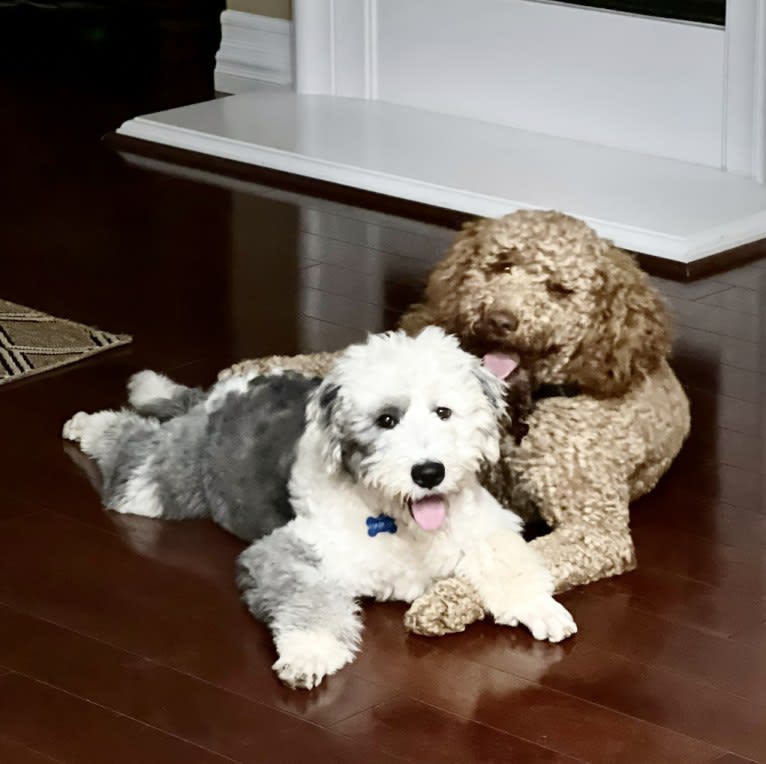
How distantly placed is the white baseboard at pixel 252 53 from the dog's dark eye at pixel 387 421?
3.51 metres

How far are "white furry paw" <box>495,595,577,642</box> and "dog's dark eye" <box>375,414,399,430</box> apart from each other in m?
0.32

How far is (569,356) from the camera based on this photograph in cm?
277

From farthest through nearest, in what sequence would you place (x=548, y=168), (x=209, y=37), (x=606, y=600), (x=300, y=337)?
(x=209, y=37) → (x=548, y=168) → (x=300, y=337) → (x=606, y=600)

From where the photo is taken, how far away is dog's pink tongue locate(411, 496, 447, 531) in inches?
95.9

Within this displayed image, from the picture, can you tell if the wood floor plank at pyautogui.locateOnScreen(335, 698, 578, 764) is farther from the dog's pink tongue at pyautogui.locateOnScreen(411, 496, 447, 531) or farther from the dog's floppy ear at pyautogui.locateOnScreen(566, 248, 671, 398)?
the dog's floppy ear at pyautogui.locateOnScreen(566, 248, 671, 398)

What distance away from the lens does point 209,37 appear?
266 inches

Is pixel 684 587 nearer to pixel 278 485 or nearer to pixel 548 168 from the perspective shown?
pixel 278 485

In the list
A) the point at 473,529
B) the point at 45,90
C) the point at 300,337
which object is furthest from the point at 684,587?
the point at 45,90

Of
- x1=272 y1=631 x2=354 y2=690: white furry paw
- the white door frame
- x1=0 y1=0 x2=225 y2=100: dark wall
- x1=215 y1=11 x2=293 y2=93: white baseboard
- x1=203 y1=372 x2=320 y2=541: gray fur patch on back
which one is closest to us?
x1=272 y1=631 x2=354 y2=690: white furry paw

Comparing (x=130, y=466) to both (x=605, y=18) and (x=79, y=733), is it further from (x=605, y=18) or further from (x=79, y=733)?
(x=605, y=18)

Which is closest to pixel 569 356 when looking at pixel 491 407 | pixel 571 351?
pixel 571 351

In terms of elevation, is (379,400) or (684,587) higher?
(379,400)

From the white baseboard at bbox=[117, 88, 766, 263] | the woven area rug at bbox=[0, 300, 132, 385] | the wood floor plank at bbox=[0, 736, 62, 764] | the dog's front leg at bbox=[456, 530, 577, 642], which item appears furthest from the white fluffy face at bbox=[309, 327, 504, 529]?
the white baseboard at bbox=[117, 88, 766, 263]

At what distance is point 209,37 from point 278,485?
4.39 m
